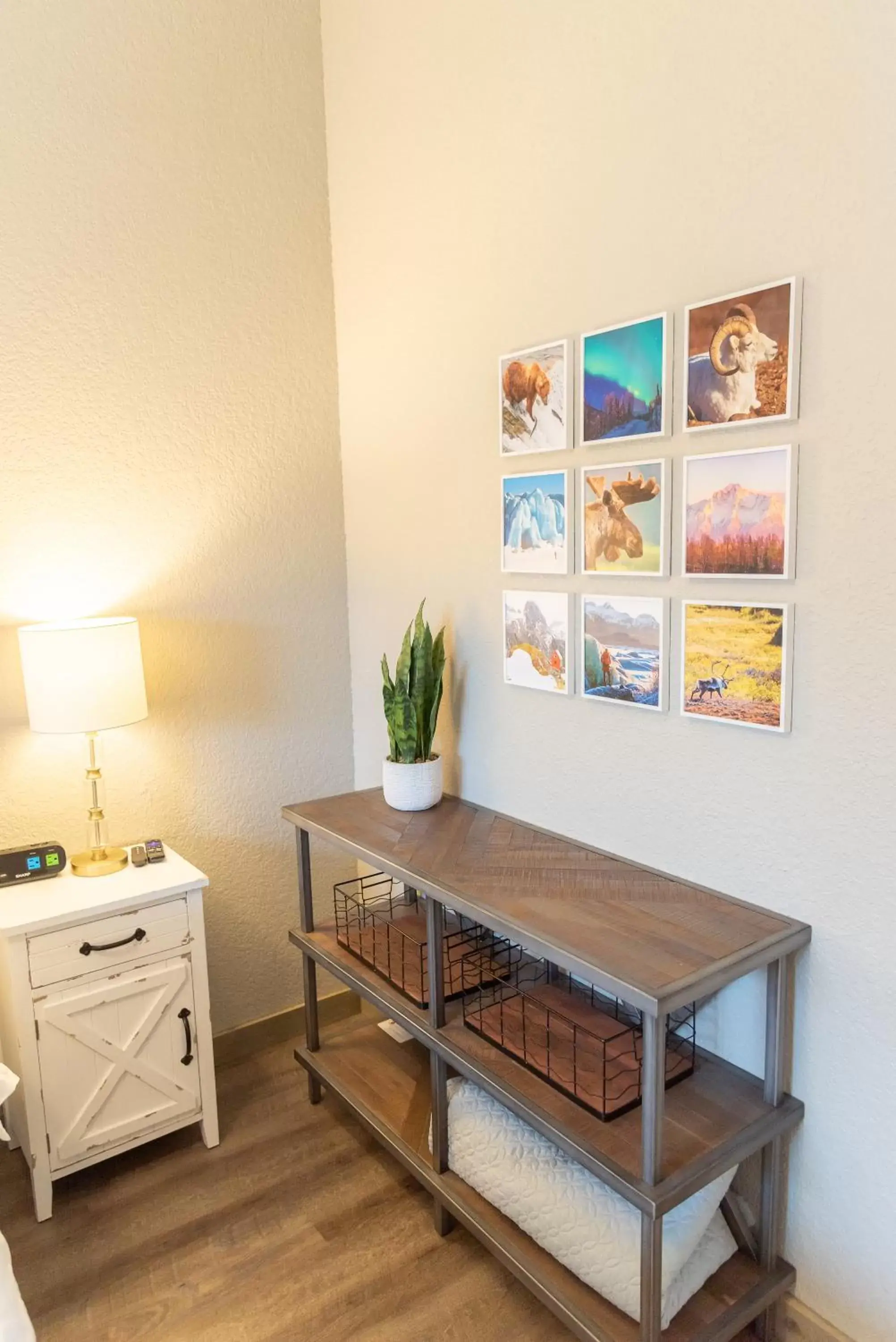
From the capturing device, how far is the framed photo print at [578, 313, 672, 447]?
169 cm

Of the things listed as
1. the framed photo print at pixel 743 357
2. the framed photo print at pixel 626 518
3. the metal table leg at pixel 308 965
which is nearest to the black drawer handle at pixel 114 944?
the metal table leg at pixel 308 965

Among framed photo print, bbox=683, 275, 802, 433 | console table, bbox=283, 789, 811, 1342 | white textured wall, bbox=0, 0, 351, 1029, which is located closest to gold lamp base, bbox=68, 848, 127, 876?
white textured wall, bbox=0, 0, 351, 1029

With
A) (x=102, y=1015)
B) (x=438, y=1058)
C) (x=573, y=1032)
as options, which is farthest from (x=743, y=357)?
(x=102, y=1015)

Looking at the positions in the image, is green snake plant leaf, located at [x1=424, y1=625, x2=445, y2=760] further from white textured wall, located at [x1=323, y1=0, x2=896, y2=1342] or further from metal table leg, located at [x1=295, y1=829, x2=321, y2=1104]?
metal table leg, located at [x1=295, y1=829, x2=321, y2=1104]

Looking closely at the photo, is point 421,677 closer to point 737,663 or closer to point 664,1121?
point 737,663

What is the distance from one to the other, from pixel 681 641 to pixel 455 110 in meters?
1.39

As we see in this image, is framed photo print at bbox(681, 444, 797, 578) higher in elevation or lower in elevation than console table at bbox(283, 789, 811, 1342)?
higher

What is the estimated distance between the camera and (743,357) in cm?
Answer: 154

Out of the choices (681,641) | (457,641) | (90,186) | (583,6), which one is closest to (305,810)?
(457,641)

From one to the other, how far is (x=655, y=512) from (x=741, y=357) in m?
0.32

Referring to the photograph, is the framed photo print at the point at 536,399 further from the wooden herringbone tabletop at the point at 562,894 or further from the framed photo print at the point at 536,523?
the wooden herringbone tabletop at the point at 562,894

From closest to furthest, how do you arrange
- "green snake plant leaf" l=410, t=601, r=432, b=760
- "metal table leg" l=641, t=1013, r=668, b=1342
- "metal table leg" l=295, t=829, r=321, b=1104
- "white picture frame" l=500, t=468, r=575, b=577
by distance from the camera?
"metal table leg" l=641, t=1013, r=668, b=1342 → "white picture frame" l=500, t=468, r=575, b=577 → "green snake plant leaf" l=410, t=601, r=432, b=760 → "metal table leg" l=295, t=829, r=321, b=1104

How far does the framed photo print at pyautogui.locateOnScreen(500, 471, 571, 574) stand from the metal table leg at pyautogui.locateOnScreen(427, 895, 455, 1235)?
2.56 ft

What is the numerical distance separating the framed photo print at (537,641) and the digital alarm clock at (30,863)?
1184 millimetres
